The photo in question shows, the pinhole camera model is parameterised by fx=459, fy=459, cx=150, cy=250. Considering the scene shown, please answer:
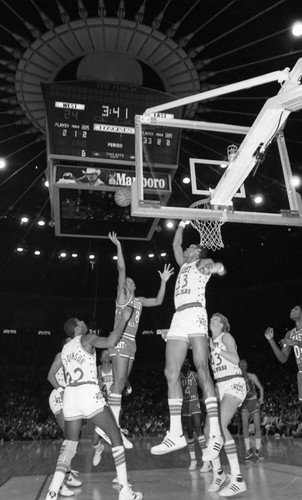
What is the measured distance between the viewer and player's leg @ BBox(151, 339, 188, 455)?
5.41 metres

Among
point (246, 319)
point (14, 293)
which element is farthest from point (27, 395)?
point (246, 319)

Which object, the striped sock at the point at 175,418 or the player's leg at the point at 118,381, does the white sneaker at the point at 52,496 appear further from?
the player's leg at the point at 118,381

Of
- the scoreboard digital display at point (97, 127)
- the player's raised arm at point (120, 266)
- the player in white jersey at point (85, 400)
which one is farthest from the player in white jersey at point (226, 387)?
the scoreboard digital display at point (97, 127)

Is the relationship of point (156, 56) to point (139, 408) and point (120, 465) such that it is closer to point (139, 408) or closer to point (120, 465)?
point (120, 465)

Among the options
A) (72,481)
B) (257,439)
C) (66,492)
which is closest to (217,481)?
(66,492)

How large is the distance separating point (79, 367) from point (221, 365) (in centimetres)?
233

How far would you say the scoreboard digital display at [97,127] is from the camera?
9086 millimetres

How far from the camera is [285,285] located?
28.8 meters

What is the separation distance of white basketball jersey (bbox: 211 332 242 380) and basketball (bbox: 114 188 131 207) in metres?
3.98

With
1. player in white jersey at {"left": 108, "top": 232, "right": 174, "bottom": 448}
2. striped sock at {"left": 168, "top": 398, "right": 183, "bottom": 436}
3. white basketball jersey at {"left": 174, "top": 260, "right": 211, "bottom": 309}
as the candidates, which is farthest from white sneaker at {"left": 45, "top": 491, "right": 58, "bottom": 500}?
white basketball jersey at {"left": 174, "top": 260, "right": 211, "bottom": 309}

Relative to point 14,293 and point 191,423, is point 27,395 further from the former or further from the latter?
point 191,423

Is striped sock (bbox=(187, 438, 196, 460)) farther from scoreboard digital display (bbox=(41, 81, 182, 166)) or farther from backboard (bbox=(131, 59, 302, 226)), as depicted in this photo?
scoreboard digital display (bbox=(41, 81, 182, 166))

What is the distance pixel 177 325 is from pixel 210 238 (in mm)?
2817

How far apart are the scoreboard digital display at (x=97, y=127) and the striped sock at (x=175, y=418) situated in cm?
479
